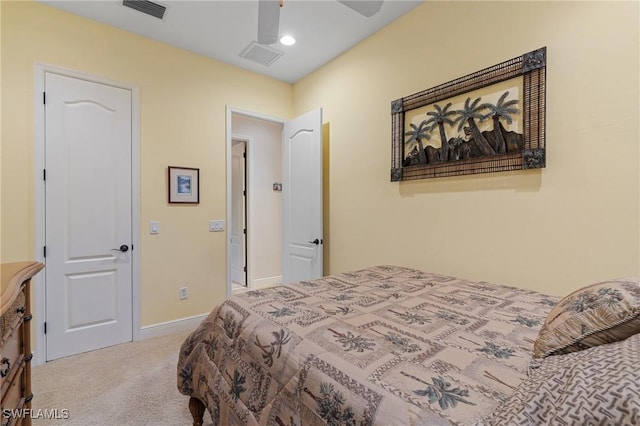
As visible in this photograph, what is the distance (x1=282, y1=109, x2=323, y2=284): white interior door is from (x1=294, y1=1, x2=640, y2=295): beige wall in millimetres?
394

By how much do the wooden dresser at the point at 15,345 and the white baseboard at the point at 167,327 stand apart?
1585 mm

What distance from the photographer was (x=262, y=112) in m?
3.58

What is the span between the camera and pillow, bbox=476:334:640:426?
1.55 feet

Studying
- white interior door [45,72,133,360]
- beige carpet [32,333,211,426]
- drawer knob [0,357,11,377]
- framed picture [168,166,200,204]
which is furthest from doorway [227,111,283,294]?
drawer knob [0,357,11,377]

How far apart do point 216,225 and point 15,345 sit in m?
2.16

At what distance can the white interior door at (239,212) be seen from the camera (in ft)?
15.8

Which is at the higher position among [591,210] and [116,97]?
[116,97]

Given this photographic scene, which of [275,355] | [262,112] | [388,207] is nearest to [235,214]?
[262,112]

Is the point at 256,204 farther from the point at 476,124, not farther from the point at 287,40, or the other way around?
the point at 476,124

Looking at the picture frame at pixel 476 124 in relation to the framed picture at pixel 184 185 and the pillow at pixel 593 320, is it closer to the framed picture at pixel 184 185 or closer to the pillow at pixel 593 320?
the pillow at pixel 593 320

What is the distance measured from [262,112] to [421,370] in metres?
3.35

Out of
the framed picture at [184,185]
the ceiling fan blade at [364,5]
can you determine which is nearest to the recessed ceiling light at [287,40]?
the ceiling fan blade at [364,5]

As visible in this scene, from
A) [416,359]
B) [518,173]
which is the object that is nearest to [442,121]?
[518,173]

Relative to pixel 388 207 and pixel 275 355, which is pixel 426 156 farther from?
pixel 275 355
